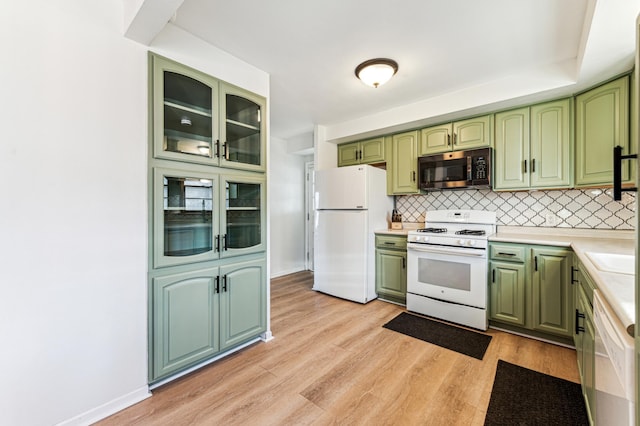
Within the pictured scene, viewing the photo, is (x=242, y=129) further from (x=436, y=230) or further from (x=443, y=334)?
(x=443, y=334)

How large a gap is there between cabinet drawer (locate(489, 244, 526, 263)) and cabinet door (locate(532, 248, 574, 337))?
9 cm

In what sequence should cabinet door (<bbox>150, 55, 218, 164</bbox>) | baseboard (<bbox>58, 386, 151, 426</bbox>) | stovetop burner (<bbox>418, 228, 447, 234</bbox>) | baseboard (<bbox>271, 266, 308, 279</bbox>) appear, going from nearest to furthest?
1. baseboard (<bbox>58, 386, 151, 426</bbox>)
2. cabinet door (<bbox>150, 55, 218, 164</bbox>)
3. stovetop burner (<bbox>418, 228, 447, 234</bbox>)
4. baseboard (<bbox>271, 266, 308, 279</bbox>)

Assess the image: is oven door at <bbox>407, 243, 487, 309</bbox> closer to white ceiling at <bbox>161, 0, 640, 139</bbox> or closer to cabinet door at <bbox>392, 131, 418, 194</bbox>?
cabinet door at <bbox>392, 131, 418, 194</bbox>

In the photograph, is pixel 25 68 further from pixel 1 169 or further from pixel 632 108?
pixel 632 108

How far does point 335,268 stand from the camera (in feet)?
12.1

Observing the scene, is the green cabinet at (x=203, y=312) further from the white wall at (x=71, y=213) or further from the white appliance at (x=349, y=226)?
the white appliance at (x=349, y=226)

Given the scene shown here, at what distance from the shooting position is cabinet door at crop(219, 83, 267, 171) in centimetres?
213

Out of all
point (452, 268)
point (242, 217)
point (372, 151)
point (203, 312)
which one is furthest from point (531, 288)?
point (203, 312)

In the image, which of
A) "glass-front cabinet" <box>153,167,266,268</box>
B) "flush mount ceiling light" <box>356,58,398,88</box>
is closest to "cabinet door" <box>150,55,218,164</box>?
"glass-front cabinet" <box>153,167,266,268</box>

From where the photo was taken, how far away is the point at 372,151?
3828 mm

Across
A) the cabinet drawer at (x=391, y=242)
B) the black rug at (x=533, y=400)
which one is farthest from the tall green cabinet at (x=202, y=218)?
the black rug at (x=533, y=400)

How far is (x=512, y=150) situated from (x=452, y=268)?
1332 mm

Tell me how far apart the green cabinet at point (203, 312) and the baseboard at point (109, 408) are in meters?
0.11

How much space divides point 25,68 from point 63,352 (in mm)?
1436
